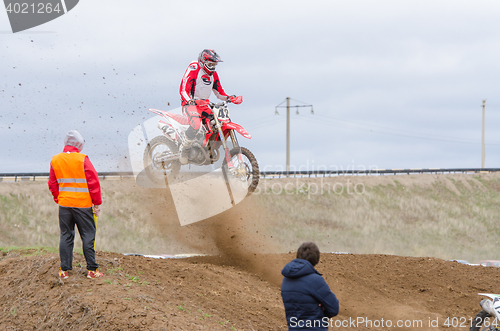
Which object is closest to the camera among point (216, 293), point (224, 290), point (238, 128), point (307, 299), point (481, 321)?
point (307, 299)

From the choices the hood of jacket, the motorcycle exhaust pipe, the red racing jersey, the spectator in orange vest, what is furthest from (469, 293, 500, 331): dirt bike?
the motorcycle exhaust pipe

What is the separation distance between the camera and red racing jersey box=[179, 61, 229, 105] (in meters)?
10.6

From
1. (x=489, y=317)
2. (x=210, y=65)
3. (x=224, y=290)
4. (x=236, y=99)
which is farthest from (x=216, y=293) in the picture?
(x=210, y=65)

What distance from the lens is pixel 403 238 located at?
29.0 meters

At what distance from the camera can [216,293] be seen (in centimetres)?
834

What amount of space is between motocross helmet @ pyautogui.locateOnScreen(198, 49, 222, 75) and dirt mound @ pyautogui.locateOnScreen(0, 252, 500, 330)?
15.0 ft

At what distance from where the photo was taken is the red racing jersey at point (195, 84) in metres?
10.6

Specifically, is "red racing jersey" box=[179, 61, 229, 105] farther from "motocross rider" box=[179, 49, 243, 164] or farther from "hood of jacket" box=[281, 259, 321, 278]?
"hood of jacket" box=[281, 259, 321, 278]

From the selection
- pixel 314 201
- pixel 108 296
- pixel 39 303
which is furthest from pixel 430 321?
pixel 314 201

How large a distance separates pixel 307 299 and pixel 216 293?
174 inches

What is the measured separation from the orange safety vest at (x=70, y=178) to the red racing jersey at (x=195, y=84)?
14.6 feet

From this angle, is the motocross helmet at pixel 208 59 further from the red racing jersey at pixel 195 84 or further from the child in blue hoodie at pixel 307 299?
the child in blue hoodie at pixel 307 299

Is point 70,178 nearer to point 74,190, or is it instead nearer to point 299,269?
point 74,190

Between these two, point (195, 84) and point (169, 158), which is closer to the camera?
point (195, 84)
